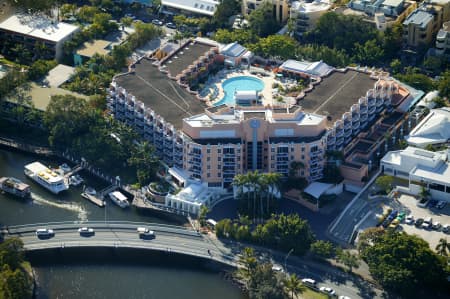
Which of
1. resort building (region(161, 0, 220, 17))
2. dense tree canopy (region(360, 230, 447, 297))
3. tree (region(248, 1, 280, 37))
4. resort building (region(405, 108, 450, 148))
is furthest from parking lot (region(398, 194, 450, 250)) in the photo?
resort building (region(161, 0, 220, 17))

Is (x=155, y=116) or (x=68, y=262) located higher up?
(x=155, y=116)

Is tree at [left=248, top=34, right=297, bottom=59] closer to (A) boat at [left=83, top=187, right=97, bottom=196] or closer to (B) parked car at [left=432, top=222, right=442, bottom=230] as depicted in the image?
(A) boat at [left=83, top=187, right=97, bottom=196]

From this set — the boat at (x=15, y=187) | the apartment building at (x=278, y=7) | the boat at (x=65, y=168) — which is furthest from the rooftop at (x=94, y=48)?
the boat at (x=15, y=187)

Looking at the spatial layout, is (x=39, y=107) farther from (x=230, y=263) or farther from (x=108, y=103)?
(x=230, y=263)

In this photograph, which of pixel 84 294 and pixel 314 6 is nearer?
pixel 84 294

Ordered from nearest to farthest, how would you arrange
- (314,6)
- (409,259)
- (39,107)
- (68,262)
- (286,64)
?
1. (409,259)
2. (68,262)
3. (39,107)
4. (286,64)
5. (314,6)

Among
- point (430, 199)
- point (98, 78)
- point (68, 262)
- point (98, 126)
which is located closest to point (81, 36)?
point (98, 78)
